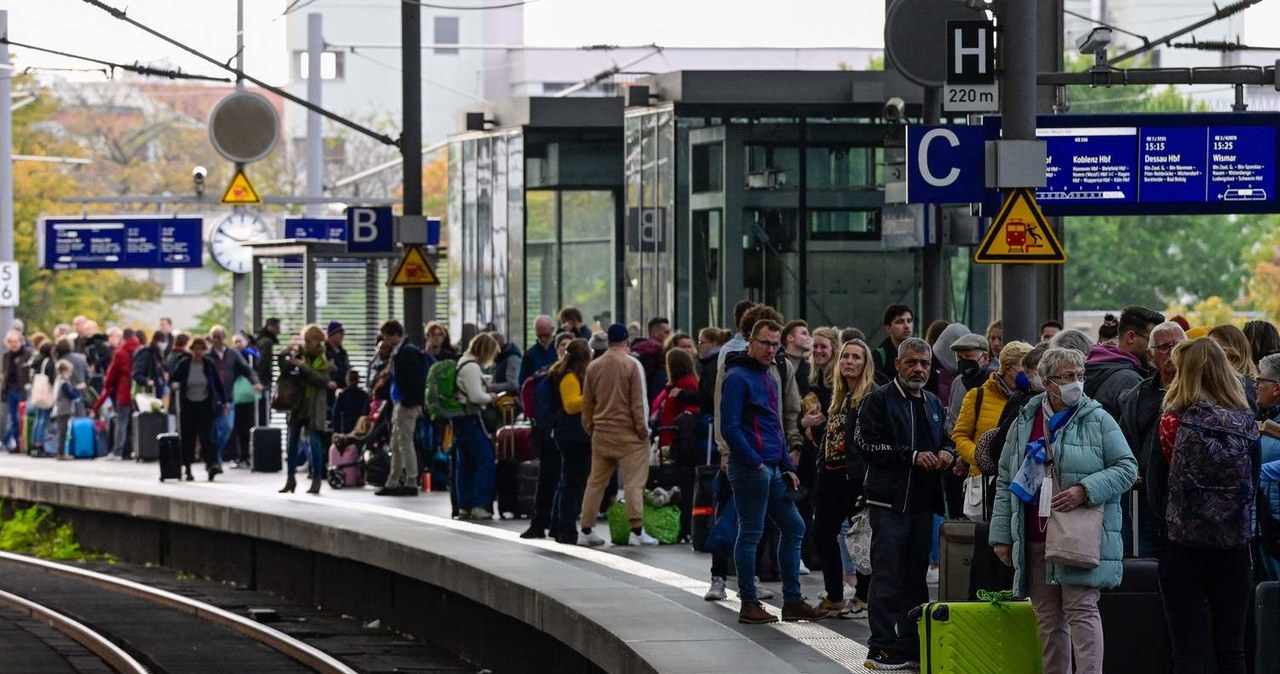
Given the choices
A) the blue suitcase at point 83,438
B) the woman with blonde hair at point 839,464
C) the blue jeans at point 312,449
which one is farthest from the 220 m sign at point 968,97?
the blue suitcase at point 83,438

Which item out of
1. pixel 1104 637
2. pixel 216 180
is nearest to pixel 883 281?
pixel 1104 637

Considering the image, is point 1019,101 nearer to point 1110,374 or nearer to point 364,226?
point 1110,374

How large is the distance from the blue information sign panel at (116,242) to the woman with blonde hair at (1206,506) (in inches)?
1551

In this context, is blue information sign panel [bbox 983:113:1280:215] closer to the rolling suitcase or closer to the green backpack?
the green backpack

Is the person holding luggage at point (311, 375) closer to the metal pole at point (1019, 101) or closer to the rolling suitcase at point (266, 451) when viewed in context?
the rolling suitcase at point (266, 451)

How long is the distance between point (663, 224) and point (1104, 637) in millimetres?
18460

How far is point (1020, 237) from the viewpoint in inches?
533

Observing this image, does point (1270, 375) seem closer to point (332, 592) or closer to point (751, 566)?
point (751, 566)

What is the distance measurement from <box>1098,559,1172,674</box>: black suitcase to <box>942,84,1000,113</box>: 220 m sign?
4403 millimetres

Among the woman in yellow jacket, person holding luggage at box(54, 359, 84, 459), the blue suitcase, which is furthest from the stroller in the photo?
the woman in yellow jacket

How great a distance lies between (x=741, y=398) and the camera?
41.5ft

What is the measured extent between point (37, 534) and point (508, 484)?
8.98 meters

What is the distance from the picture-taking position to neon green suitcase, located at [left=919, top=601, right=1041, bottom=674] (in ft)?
32.3

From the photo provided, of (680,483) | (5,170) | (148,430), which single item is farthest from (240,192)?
(680,483)
